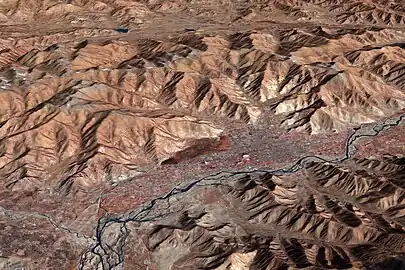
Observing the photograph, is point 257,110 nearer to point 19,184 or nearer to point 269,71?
point 269,71

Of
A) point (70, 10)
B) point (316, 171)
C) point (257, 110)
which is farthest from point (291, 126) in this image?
point (70, 10)

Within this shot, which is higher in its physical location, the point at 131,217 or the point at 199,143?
the point at 131,217

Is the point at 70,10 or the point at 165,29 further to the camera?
the point at 70,10

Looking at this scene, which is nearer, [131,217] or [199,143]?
[131,217]

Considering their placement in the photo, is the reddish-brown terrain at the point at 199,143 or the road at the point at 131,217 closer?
the road at the point at 131,217

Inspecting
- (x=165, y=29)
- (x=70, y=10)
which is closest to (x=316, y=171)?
(x=165, y=29)

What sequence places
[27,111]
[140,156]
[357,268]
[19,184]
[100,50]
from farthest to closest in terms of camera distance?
[100,50] → [27,111] → [140,156] → [19,184] → [357,268]

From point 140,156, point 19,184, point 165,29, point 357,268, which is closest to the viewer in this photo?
point 357,268

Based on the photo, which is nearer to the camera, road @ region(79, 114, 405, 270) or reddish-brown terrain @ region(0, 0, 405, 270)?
road @ region(79, 114, 405, 270)
